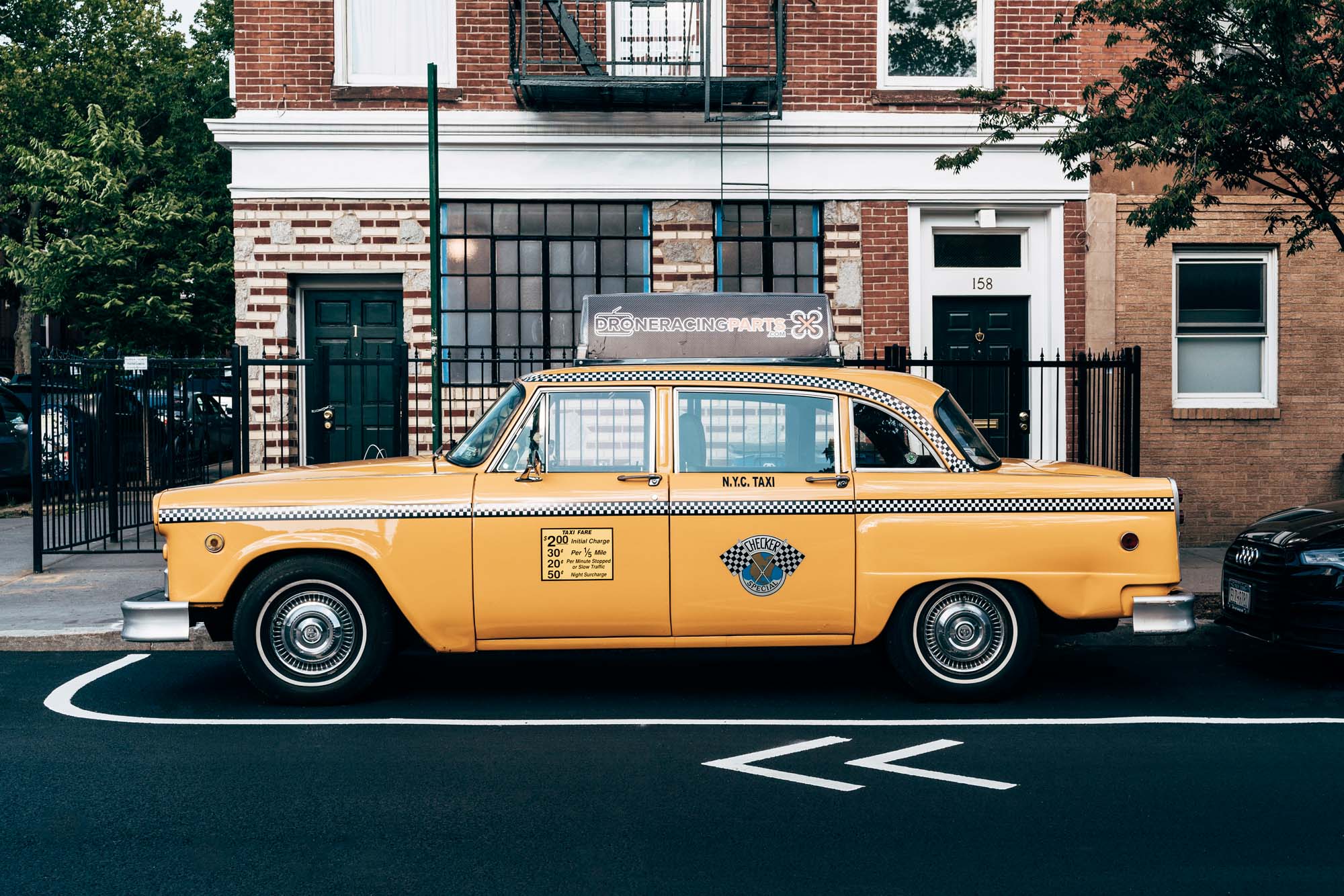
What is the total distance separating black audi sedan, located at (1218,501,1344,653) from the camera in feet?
24.3

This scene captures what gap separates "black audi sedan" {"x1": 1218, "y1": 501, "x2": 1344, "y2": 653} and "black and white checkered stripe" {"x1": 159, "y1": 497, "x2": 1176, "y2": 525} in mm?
1685

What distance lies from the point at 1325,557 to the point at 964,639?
91.5 inches

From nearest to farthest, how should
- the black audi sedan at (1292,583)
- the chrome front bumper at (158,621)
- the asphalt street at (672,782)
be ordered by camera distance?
the asphalt street at (672,782), the chrome front bumper at (158,621), the black audi sedan at (1292,583)

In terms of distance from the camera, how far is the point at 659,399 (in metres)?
6.97

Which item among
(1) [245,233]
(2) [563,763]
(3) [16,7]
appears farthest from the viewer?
(3) [16,7]

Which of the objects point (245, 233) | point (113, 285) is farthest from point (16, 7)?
point (245, 233)

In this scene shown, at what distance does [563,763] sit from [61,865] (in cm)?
210

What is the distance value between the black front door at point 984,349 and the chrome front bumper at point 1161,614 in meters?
6.22

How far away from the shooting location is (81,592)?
10.3 metres

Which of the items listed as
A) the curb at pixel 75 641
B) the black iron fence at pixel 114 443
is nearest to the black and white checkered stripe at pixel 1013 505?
the curb at pixel 75 641

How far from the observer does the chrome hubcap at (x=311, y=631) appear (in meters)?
6.81

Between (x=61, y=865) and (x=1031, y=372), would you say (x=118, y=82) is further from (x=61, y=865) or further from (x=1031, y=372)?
(x=61, y=865)

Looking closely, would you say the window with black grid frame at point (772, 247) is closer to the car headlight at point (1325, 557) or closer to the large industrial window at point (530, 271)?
the large industrial window at point (530, 271)

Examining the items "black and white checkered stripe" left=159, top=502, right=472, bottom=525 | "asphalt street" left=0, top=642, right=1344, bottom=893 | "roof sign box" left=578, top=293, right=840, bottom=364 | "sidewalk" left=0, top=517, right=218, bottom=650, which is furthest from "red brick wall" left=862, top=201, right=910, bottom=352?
"black and white checkered stripe" left=159, top=502, right=472, bottom=525
